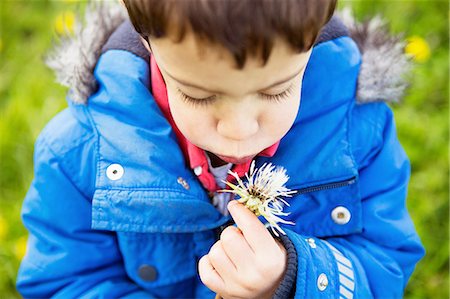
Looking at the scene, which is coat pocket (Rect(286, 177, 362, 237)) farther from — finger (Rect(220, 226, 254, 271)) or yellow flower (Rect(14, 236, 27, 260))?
yellow flower (Rect(14, 236, 27, 260))

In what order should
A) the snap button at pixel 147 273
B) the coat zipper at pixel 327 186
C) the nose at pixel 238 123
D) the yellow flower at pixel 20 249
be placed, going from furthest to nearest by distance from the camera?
the yellow flower at pixel 20 249
the snap button at pixel 147 273
the coat zipper at pixel 327 186
the nose at pixel 238 123

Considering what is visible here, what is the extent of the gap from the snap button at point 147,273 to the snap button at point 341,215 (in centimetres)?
40

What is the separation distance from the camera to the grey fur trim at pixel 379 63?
1.37 meters

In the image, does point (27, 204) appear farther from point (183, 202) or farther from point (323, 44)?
point (323, 44)

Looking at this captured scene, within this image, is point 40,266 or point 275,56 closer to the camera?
point 275,56

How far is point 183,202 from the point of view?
1.29m

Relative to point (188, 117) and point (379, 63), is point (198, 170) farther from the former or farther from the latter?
point (379, 63)

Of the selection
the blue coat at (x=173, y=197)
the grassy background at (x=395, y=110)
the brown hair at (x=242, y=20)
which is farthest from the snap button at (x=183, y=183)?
the grassy background at (x=395, y=110)

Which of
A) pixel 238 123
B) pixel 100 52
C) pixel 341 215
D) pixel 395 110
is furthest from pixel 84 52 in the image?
pixel 395 110

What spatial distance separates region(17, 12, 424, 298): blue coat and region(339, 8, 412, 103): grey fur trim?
1.2 inches

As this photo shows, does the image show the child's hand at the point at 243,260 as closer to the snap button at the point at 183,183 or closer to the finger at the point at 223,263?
the finger at the point at 223,263

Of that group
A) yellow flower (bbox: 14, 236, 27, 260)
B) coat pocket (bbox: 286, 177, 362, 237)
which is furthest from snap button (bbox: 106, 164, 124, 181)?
yellow flower (bbox: 14, 236, 27, 260)

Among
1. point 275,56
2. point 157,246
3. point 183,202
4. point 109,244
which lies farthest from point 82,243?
point 275,56

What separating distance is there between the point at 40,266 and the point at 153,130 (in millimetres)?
412
